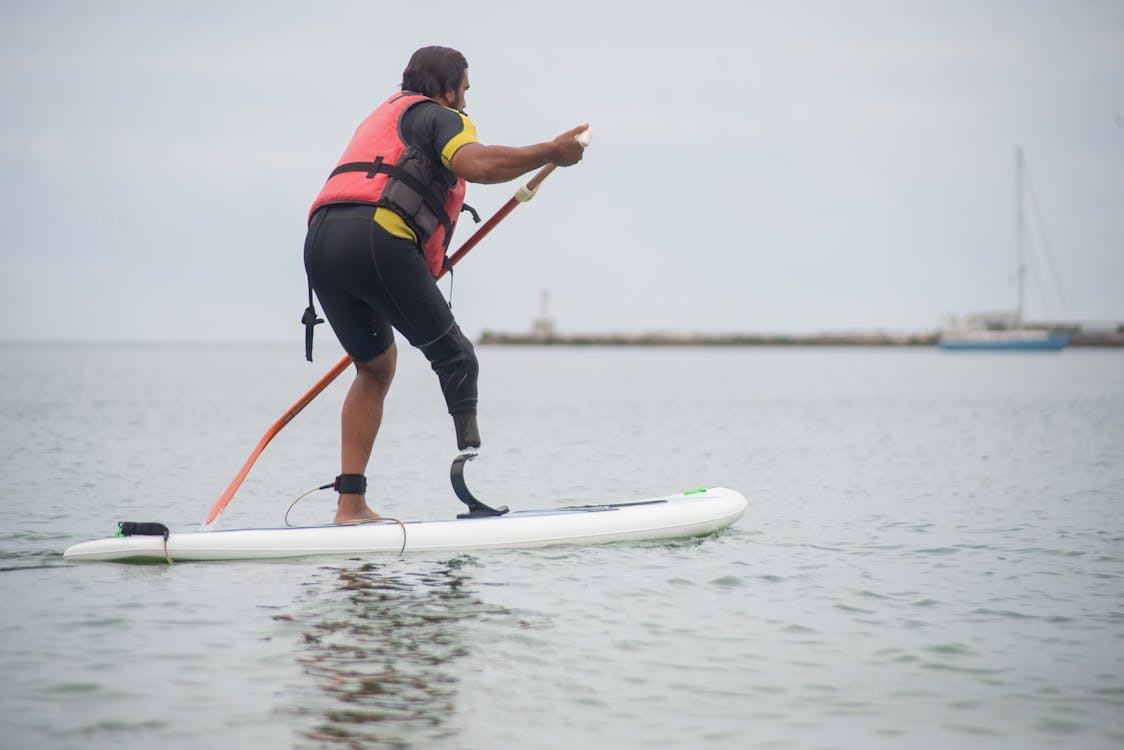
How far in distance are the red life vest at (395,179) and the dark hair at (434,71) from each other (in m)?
0.07

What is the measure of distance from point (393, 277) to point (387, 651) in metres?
2.12

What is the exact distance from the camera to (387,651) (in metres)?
4.84

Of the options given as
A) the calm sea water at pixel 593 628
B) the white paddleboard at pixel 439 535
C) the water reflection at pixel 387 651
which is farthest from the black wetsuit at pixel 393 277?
the calm sea water at pixel 593 628

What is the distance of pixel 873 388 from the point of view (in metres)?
44.8

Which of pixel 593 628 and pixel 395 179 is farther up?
pixel 395 179

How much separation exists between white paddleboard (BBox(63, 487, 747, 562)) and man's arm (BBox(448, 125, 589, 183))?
6.40 ft

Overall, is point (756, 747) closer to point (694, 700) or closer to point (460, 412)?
point (694, 700)

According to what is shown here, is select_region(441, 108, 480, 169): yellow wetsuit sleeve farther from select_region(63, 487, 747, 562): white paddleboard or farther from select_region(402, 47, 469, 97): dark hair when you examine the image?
select_region(63, 487, 747, 562): white paddleboard

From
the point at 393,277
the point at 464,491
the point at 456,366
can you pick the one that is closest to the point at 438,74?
the point at 393,277

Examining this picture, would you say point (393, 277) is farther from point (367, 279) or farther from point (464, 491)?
point (464, 491)

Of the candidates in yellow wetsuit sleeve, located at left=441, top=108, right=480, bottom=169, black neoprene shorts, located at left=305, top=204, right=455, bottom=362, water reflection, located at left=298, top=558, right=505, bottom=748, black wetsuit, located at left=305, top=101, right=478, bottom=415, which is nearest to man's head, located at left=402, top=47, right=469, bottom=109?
black wetsuit, located at left=305, top=101, right=478, bottom=415

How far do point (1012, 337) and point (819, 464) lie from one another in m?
95.0

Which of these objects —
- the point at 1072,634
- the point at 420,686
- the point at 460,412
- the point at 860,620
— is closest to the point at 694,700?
the point at 420,686

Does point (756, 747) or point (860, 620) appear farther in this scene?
point (860, 620)
